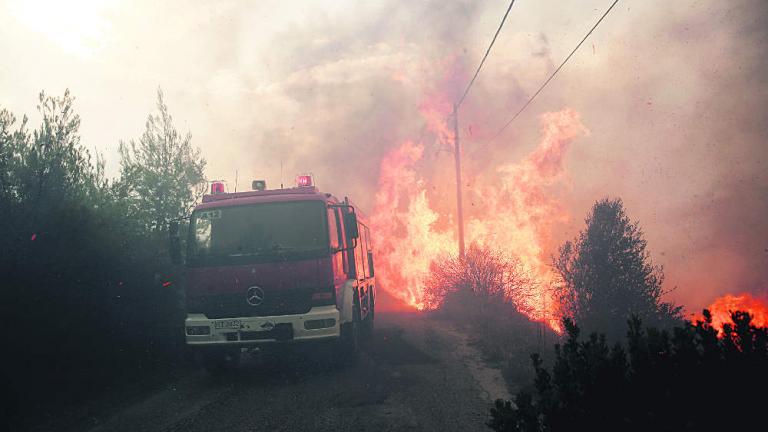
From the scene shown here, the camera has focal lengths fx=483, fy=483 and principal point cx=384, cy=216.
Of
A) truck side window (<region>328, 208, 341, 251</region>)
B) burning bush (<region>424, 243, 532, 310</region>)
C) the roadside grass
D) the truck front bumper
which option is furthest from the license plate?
burning bush (<region>424, 243, 532, 310</region>)

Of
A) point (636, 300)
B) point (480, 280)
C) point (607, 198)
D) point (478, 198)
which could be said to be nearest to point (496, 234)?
point (478, 198)

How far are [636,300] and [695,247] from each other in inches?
1967

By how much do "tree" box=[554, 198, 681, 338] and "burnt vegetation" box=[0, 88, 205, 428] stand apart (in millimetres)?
15251

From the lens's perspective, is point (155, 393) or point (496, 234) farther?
point (496, 234)

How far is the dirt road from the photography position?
18.7 ft

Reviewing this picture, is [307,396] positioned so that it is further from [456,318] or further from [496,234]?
[496,234]

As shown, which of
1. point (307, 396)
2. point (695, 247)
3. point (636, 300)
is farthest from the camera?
point (695, 247)

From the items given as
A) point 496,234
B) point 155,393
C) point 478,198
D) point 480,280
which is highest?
point 478,198

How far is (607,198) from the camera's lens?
21.1 metres

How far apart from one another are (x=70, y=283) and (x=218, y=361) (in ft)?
8.65

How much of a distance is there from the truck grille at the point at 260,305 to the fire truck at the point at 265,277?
0.6 inches

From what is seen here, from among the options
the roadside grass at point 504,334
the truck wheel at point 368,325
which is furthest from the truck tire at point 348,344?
the truck wheel at point 368,325

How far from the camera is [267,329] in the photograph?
7.53 meters

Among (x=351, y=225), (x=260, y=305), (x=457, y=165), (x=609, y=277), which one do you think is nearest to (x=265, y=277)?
(x=260, y=305)
